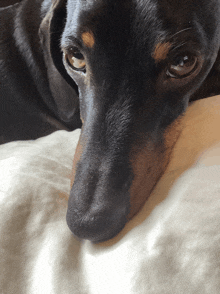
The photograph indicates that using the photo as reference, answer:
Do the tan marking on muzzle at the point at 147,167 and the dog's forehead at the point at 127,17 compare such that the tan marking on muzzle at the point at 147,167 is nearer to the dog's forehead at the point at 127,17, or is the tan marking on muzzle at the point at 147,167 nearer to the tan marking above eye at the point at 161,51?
the tan marking above eye at the point at 161,51

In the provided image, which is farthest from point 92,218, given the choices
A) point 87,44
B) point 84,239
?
point 87,44

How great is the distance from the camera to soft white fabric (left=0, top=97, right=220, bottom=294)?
66 cm

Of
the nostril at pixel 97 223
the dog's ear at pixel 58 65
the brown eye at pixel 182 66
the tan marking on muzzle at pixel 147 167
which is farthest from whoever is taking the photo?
the dog's ear at pixel 58 65

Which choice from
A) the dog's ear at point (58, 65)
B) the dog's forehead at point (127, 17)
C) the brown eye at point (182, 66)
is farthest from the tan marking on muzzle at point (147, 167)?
the dog's ear at point (58, 65)

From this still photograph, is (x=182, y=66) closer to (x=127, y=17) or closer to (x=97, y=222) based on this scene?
(x=127, y=17)

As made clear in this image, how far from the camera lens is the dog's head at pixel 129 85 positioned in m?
0.96

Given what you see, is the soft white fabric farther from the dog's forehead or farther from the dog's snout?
the dog's forehead

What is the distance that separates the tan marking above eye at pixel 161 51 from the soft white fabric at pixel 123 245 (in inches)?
15.3

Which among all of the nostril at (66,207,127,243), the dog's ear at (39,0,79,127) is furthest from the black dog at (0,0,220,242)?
the dog's ear at (39,0,79,127)

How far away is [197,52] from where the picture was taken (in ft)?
3.56

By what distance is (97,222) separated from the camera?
2.85ft

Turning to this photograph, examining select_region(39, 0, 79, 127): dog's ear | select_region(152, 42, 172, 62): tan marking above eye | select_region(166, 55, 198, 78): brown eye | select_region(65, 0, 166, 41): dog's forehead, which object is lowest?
select_region(39, 0, 79, 127): dog's ear

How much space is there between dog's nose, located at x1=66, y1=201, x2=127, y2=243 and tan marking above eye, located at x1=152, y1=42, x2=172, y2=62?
56cm

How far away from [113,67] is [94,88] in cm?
14
